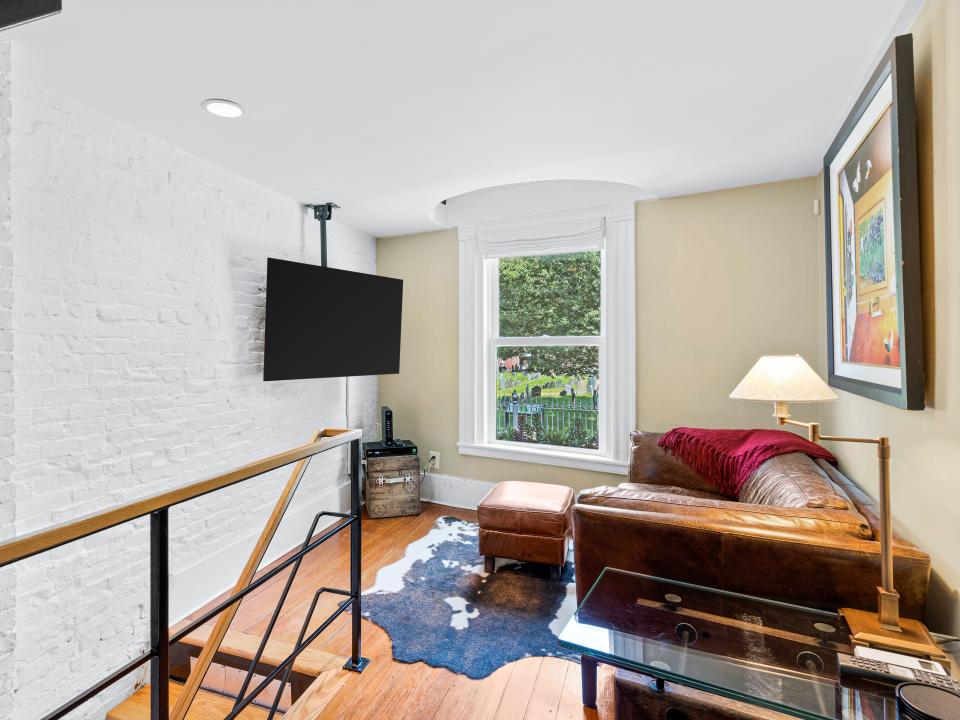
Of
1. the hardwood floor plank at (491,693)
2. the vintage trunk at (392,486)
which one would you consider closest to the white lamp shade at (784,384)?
the hardwood floor plank at (491,693)

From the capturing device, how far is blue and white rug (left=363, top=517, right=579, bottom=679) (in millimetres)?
2016

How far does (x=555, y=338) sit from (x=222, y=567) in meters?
2.57

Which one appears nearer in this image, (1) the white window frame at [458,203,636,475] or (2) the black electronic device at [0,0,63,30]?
(2) the black electronic device at [0,0,63,30]

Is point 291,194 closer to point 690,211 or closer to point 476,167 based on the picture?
point 476,167

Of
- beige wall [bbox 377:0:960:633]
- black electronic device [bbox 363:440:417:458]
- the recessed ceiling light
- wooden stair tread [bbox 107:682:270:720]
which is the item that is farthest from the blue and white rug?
the recessed ceiling light

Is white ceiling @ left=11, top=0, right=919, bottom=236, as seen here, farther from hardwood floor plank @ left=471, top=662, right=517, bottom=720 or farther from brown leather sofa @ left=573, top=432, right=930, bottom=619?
hardwood floor plank @ left=471, top=662, right=517, bottom=720

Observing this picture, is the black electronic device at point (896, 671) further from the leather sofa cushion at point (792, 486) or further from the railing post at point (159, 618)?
the railing post at point (159, 618)

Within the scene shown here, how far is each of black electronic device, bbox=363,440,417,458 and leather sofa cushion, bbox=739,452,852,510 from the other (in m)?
2.31

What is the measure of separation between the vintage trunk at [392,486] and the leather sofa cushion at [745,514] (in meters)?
2.19

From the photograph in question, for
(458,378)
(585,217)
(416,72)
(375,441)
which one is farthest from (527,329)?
(416,72)

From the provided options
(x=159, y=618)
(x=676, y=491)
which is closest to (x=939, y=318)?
(x=676, y=491)

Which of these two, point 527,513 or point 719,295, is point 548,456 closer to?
point 527,513

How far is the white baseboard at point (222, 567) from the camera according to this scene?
7.83 ft

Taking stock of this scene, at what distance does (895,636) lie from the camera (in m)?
1.12
